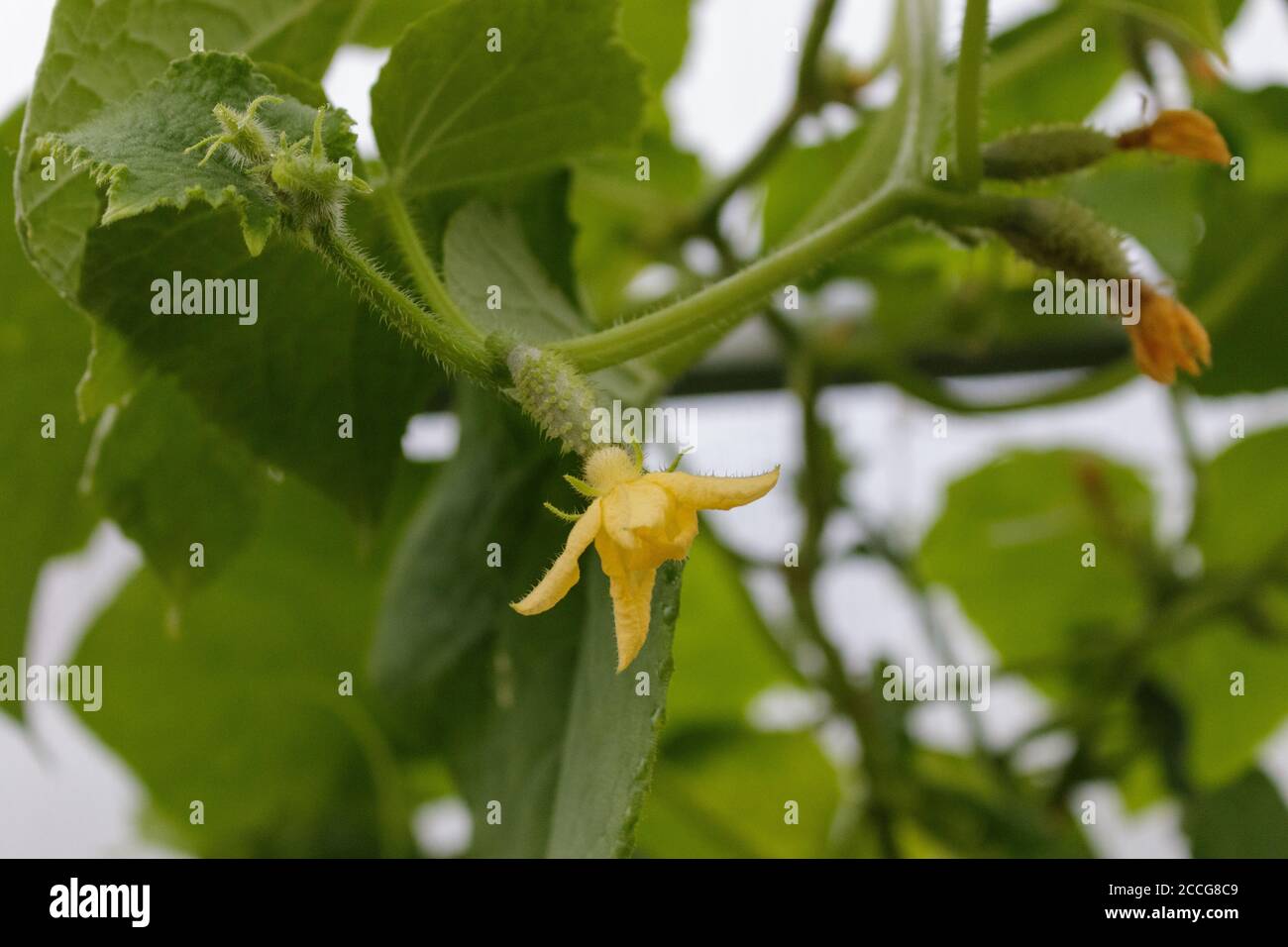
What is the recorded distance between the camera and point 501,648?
20.5 inches

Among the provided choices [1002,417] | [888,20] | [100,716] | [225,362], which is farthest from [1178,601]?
[100,716]


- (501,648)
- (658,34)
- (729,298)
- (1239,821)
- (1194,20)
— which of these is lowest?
(1239,821)

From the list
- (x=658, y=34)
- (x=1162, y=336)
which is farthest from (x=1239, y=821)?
(x=658, y=34)

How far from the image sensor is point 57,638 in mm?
1087

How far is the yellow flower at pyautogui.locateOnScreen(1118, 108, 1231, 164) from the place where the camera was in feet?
1.34

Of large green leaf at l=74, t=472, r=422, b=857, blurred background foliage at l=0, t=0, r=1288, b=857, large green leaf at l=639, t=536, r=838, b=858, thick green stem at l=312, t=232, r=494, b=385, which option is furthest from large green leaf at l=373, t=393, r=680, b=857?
large green leaf at l=639, t=536, r=838, b=858

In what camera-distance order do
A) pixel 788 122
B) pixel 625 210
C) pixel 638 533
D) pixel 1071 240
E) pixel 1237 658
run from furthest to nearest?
1. pixel 1237 658
2. pixel 625 210
3. pixel 788 122
4. pixel 1071 240
5. pixel 638 533

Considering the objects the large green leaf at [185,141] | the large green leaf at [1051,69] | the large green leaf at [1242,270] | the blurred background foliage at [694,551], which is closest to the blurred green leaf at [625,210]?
the blurred background foliage at [694,551]

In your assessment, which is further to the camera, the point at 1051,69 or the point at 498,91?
the point at 1051,69

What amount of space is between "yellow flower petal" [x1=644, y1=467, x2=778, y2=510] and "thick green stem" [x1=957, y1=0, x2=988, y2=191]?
174 millimetres

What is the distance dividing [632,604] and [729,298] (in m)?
0.12

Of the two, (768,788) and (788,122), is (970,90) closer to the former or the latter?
(788,122)

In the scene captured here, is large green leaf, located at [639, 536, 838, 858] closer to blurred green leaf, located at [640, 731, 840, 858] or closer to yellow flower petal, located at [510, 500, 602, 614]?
blurred green leaf, located at [640, 731, 840, 858]

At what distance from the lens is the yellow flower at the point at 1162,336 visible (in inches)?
15.6
